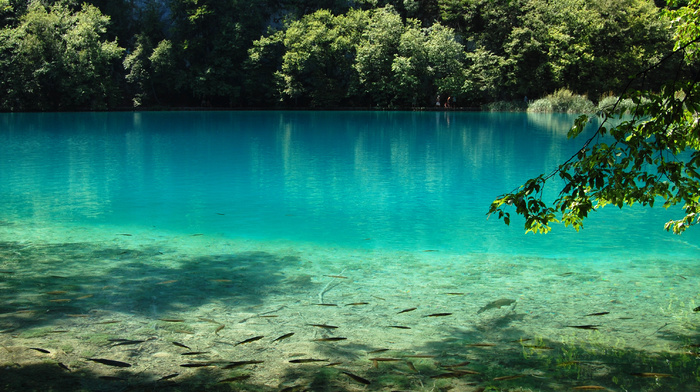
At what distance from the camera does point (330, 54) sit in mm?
53906

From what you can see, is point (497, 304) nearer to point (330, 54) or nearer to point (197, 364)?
point (197, 364)

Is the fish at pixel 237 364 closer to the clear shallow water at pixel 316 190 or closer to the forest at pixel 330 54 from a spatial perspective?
the clear shallow water at pixel 316 190

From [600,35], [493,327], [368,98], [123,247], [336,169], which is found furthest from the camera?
[368,98]

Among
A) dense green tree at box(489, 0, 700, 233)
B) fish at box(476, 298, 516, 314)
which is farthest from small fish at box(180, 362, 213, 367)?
fish at box(476, 298, 516, 314)

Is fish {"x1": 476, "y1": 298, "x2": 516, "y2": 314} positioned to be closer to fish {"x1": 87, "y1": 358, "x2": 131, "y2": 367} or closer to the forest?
fish {"x1": 87, "y1": 358, "x2": 131, "y2": 367}

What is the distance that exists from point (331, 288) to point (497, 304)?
168 centimetres

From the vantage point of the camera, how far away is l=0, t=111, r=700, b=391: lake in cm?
408

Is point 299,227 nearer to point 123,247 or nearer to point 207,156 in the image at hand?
point 123,247

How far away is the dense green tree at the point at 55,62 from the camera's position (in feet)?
149

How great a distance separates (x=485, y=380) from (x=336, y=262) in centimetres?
359

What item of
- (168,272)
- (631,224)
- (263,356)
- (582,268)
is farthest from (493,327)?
(631,224)

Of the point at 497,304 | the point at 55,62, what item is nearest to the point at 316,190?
the point at 497,304

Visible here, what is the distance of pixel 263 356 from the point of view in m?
4.27

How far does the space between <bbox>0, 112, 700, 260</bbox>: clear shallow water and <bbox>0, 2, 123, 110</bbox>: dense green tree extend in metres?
24.3
